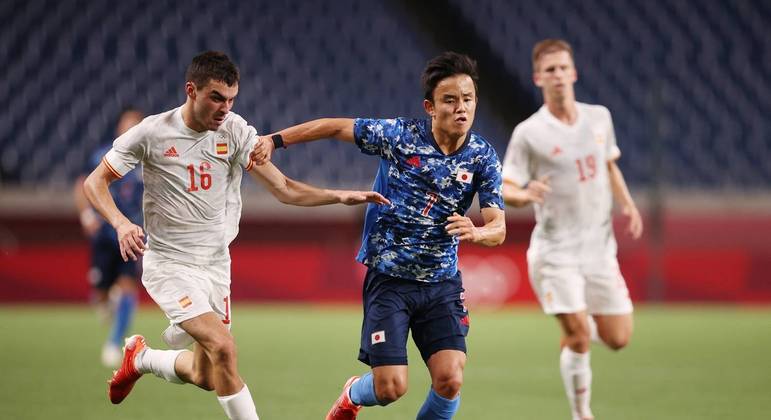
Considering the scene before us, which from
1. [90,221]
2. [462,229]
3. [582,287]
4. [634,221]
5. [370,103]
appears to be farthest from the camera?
[370,103]

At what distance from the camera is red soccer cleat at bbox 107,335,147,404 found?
6.42m

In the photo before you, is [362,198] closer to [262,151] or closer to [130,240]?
[262,151]

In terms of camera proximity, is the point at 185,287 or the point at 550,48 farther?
the point at 550,48

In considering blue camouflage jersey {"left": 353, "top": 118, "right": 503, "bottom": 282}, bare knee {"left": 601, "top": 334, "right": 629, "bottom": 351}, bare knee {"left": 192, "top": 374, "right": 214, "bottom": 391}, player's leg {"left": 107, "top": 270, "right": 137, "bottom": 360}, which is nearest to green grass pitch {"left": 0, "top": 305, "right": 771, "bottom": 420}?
player's leg {"left": 107, "top": 270, "right": 137, "bottom": 360}

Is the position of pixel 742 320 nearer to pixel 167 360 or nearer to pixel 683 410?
pixel 683 410

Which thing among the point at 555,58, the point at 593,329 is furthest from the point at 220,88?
the point at 593,329

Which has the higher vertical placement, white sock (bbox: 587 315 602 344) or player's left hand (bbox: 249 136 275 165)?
player's left hand (bbox: 249 136 275 165)

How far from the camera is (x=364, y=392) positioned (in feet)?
18.3

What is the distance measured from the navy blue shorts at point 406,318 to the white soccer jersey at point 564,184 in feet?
4.90

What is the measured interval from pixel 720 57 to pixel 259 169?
14756mm

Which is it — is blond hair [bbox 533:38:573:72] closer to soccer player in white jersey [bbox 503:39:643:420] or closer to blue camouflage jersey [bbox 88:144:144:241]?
soccer player in white jersey [bbox 503:39:643:420]

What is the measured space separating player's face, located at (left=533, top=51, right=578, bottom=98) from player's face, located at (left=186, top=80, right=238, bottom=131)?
2296 millimetres

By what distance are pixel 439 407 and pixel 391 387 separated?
0.26 metres

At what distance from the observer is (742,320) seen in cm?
1356
